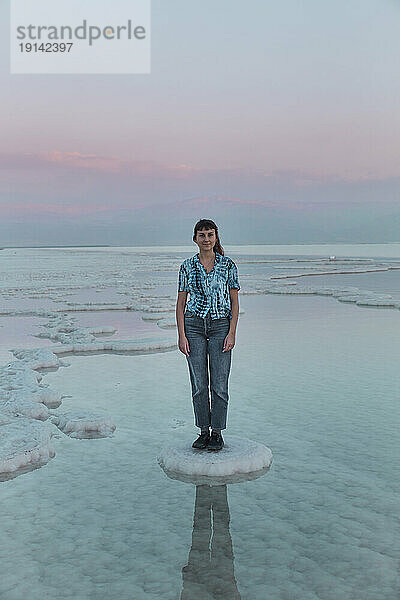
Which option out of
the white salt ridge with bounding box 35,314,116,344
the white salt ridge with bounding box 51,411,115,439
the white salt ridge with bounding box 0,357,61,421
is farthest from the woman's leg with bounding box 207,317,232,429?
the white salt ridge with bounding box 35,314,116,344

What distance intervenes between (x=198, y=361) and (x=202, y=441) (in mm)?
581

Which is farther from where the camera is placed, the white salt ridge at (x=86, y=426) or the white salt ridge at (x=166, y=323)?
the white salt ridge at (x=166, y=323)

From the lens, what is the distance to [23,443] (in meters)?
4.57

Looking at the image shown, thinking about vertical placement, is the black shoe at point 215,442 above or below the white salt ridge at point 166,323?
above

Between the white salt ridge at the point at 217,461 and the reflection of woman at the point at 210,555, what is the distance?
300 millimetres

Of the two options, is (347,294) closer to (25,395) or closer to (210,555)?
(25,395)

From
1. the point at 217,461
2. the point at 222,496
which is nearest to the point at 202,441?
the point at 217,461

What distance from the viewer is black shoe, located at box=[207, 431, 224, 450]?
171 inches

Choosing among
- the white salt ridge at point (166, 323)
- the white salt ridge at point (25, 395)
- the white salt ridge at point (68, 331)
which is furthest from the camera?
the white salt ridge at point (166, 323)

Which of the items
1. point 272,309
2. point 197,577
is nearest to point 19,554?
point 197,577

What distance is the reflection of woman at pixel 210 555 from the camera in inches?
106

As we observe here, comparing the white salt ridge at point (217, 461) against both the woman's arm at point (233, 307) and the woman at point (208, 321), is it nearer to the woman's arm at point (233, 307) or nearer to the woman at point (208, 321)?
the woman at point (208, 321)

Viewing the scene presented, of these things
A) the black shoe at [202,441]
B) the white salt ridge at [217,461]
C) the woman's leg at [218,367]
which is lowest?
the white salt ridge at [217,461]

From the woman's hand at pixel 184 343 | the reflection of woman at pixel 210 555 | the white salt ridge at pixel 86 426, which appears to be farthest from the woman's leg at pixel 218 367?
the white salt ridge at pixel 86 426
